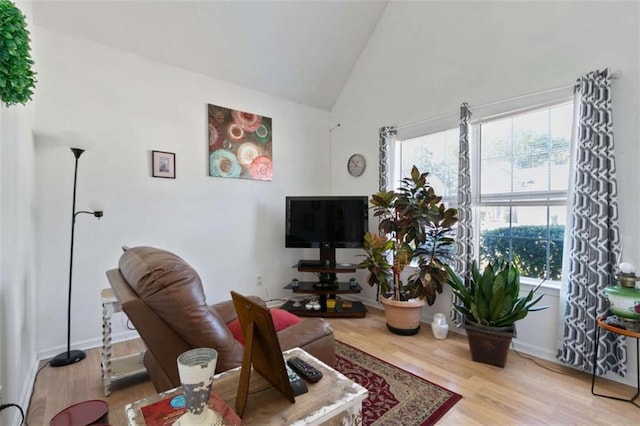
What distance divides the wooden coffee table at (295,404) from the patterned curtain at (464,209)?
89.6 inches

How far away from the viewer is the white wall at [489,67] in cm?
215

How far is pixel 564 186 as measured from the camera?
2.47 m

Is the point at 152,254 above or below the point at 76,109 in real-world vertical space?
below

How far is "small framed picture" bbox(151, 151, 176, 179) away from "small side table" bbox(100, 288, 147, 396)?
4.27 feet

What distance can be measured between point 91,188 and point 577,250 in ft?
13.5

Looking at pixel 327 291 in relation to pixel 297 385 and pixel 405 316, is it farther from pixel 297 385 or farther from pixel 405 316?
pixel 297 385

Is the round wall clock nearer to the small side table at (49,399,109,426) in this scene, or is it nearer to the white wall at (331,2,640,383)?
the white wall at (331,2,640,383)

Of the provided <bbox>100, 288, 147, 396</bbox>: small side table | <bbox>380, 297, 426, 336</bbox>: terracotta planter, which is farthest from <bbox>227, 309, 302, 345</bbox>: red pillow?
<bbox>380, 297, 426, 336</bbox>: terracotta planter

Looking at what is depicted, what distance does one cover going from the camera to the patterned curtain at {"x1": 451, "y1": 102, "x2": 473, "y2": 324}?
2.87 meters

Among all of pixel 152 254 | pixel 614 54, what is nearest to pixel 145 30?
pixel 152 254

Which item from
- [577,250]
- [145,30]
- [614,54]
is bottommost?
[577,250]

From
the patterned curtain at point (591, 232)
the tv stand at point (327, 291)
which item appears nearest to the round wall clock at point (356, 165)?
the tv stand at point (327, 291)

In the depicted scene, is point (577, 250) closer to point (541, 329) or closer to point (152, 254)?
point (541, 329)

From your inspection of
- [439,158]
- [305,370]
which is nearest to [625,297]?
[439,158]
